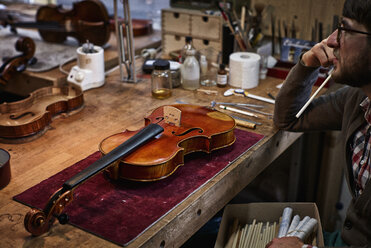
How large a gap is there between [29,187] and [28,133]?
348 mm

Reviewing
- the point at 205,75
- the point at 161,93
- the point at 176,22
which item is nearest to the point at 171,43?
the point at 176,22

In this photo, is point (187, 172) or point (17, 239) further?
point (187, 172)

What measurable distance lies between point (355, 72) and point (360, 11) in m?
0.18

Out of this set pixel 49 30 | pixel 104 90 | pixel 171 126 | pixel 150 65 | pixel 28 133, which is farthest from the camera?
pixel 49 30

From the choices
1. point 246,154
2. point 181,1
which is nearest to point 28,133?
point 246,154

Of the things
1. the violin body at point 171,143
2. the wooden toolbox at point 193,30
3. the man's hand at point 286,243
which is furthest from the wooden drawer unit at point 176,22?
the man's hand at point 286,243

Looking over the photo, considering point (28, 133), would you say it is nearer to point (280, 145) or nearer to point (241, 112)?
point (241, 112)

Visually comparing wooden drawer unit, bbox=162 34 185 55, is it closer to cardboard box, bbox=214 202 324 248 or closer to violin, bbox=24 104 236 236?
violin, bbox=24 104 236 236

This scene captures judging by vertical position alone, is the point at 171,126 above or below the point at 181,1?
below

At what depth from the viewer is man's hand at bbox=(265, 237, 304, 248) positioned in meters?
1.38

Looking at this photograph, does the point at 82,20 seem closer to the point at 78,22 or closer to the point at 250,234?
the point at 78,22

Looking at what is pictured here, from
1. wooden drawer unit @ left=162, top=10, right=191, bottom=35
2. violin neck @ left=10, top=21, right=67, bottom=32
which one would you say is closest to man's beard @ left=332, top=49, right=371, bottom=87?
wooden drawer unit @ left=162, top=10, right=191, bottom=35

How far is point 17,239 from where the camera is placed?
1.19 metres

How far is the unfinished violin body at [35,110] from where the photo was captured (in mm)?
1687
